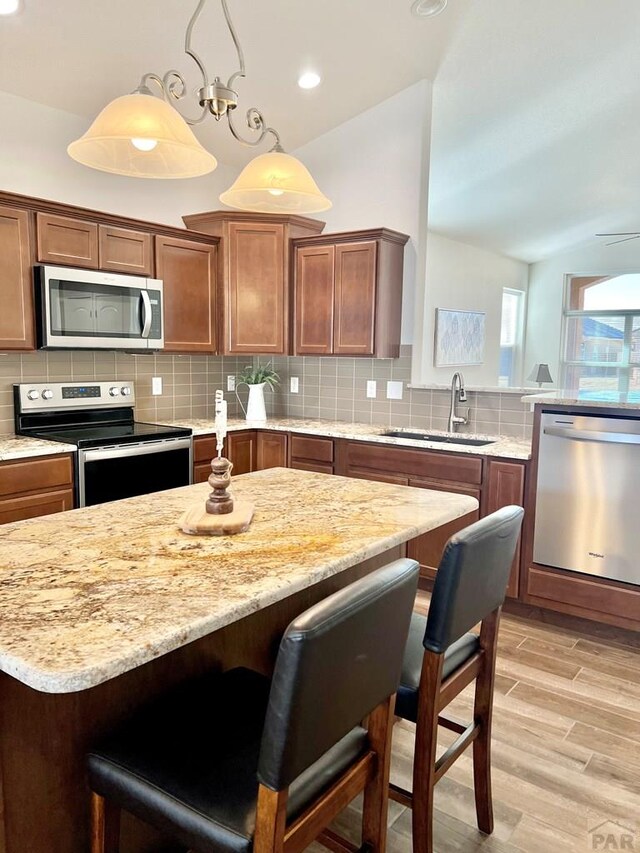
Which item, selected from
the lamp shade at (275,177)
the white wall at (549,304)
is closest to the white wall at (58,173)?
the lamp shade at (275,177)

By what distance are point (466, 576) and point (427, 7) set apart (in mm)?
3113

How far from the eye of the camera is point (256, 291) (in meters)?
4.35

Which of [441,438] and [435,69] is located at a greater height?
[435,69]

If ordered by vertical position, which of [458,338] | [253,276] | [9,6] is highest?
[9,6]

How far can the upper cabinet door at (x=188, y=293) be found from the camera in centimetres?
400

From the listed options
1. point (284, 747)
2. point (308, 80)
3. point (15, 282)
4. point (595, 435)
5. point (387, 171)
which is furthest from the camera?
point (387, 171)

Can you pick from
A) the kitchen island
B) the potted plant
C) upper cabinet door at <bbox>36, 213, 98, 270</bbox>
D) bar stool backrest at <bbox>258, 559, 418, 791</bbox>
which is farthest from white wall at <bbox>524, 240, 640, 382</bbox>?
bar stool backrest at <bbox>258, 559, 418, 791</bbox>

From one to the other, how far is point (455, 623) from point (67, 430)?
2949 millimetres

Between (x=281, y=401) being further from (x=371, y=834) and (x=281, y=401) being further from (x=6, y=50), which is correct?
(x=371, y=834)

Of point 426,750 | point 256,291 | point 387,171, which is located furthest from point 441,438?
point 426,750

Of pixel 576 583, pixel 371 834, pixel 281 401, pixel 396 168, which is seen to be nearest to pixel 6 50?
pixel 396 168

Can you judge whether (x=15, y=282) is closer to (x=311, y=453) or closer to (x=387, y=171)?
(x=311, y=453)

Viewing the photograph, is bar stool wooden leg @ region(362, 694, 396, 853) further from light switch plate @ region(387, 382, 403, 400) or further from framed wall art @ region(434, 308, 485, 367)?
framed wall art @ region(434, 308, 485, 367)

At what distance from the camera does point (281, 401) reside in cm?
499
